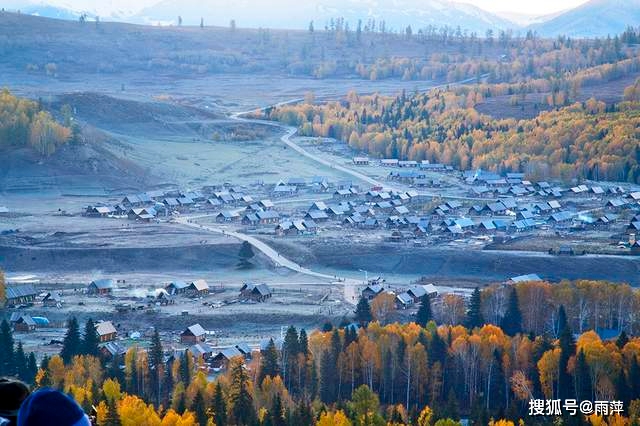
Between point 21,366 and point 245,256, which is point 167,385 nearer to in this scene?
point 21,366

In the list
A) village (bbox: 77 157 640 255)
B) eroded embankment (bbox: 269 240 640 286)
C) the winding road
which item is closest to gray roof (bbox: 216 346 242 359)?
the winding road

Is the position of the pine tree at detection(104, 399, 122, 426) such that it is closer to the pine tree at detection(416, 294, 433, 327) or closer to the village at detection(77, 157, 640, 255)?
the pine tree at detection(416, 294, 433, 327)

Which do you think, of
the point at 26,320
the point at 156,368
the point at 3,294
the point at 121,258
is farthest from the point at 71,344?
the point at 121,258

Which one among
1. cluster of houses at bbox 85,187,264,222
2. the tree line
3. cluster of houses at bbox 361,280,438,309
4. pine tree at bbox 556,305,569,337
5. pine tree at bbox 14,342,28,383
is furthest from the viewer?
cluster of houses at bbox 85,187,264,222

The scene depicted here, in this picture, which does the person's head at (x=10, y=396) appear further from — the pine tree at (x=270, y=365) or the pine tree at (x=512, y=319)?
the pine tree at (x=512, y=319)

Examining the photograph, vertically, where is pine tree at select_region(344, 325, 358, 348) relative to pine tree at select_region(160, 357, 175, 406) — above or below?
above

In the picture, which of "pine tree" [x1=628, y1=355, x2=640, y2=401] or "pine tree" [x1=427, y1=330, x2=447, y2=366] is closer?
"pine tree" [x1=628, y1=355, x2=640, y2=401]
